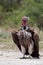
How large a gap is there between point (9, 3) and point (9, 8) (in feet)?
2.95

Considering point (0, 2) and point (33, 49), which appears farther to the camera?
point (0, 2)

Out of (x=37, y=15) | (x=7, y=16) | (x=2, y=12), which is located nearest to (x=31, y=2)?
(x=37, y=15)

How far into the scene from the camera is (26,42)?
14117 mm

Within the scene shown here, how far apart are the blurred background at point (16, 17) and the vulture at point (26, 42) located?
192 inches

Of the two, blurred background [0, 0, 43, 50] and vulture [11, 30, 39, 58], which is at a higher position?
vulture [11, 30, 39, 58]

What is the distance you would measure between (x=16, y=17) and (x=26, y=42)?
16.9m

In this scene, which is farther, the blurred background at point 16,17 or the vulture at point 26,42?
the blurred background at point 16,17

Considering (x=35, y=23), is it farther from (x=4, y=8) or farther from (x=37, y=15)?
(x=4, y=8)

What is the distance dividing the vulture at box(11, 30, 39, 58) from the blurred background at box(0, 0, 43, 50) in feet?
16.0

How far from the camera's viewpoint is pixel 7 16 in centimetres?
3534

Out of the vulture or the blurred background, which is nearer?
the vulture

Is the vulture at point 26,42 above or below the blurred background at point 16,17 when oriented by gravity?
above

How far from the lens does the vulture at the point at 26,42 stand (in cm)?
1398

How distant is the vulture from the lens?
14.0 meters
